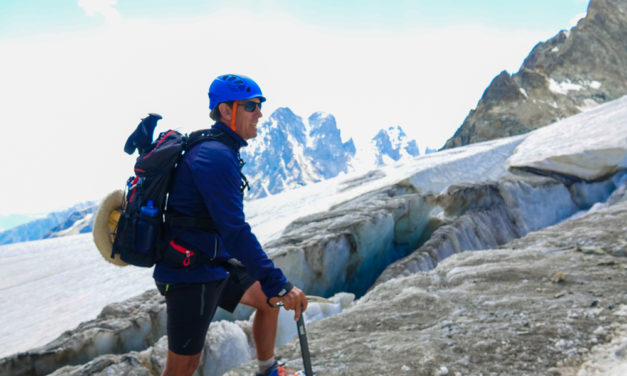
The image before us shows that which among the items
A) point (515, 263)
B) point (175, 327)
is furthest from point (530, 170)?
point (175, 327)

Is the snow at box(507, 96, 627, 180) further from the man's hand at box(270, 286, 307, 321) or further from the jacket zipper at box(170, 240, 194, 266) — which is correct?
the jacket zipper at box(170, 240, 194, 266)

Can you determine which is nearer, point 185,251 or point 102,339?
point 185,251

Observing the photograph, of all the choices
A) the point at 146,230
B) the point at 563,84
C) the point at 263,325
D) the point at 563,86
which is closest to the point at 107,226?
the point at 146,230

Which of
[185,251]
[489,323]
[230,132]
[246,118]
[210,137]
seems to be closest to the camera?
[185,251]

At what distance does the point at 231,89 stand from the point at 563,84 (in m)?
55.9

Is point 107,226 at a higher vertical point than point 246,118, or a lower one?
lower

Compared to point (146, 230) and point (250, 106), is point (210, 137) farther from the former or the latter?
point (146, 230)

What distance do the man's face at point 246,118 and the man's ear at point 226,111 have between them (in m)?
0.05

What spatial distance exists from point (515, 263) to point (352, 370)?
382 centimetres

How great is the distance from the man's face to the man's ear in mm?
47

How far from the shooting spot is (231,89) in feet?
8.24

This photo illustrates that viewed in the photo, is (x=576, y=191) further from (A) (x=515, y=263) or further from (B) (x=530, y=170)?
(A) (x=515, y=263)

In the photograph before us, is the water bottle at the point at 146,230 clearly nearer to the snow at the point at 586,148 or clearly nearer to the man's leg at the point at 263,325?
the man's leg at the point at 263,325

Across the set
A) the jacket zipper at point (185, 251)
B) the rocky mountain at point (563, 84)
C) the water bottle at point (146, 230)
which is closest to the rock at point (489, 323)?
the jacket zipper at point (185, 251)
